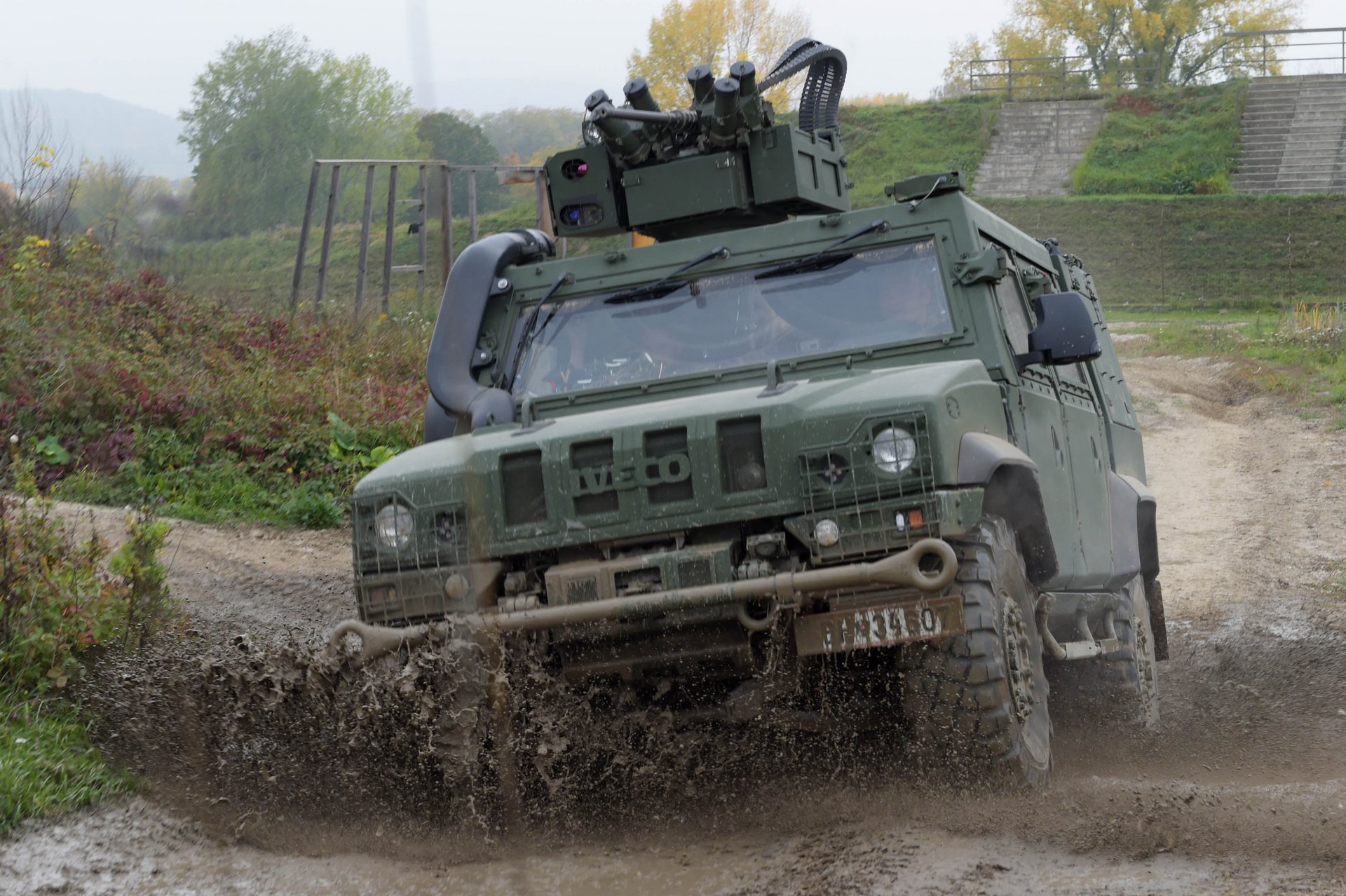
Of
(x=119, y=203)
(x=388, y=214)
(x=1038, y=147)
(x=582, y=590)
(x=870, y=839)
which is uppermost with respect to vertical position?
(x=1038, y=147)

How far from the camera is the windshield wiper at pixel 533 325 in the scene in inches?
252

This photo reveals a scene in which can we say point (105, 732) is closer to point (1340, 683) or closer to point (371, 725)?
point (371, 725)

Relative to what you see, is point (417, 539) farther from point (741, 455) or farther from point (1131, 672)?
point (1131, 672)

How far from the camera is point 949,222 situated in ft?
20.0

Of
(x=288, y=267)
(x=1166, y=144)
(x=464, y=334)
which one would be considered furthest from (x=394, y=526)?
(x=1166, y=144)

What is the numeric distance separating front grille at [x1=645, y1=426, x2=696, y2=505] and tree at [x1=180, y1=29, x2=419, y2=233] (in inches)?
973

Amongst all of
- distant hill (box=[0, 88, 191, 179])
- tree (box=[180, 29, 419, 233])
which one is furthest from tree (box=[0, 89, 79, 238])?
tree (box=[180, 29, 419, 233])

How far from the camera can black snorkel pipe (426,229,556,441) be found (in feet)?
20.9

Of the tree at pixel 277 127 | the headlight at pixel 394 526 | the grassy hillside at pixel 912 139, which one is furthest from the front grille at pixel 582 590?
the grassy hillside at pixel 912 139

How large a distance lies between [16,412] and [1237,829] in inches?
358

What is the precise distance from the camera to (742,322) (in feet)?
20.1

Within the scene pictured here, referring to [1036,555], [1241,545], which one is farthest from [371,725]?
[1241,545]

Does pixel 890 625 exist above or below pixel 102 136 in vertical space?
below

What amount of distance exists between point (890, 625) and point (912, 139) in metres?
37.1
